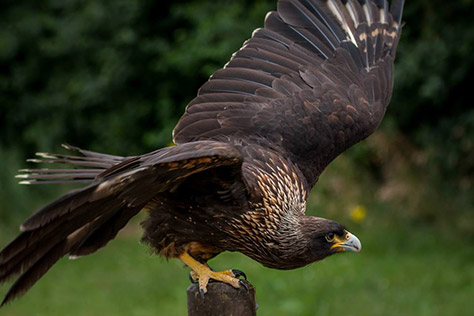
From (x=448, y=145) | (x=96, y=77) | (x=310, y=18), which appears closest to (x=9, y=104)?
(x=96, y=77)

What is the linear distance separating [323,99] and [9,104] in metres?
8.76

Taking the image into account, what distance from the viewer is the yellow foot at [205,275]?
3693 millimetres

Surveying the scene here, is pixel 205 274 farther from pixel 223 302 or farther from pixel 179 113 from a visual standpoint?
pixel 179 113

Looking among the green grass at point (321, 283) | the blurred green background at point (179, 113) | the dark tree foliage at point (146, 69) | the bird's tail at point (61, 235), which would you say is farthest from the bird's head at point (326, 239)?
the dark tree foliage at point (146, 69)

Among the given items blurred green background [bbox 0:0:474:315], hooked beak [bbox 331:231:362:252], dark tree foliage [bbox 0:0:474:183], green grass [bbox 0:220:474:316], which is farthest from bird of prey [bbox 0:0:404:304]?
dark tree foliage [bbox 0:0:474:183]

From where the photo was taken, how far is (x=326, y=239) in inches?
158

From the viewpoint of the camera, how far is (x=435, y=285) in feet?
24.1

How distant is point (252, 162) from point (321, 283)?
3.44 meters

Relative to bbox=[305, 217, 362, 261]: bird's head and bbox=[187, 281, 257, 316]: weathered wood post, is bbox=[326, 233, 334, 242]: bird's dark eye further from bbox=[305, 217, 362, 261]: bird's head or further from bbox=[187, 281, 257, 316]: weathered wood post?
bbox=[187, 281, 257, 316]: weathered wood post

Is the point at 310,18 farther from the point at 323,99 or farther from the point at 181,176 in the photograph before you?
the point at 181,176

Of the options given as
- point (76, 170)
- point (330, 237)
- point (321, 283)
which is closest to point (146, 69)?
point (321, 283)

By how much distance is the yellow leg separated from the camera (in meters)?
3.71

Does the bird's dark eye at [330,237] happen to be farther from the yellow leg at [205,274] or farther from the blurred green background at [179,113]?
the blurred green background at [179,113]

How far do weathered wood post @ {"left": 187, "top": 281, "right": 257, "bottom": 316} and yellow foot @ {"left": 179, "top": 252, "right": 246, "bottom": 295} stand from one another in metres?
0.04
